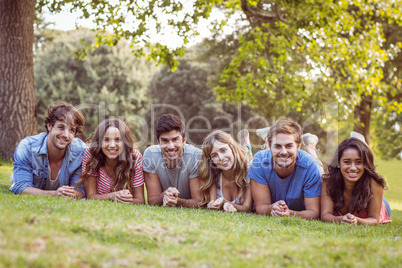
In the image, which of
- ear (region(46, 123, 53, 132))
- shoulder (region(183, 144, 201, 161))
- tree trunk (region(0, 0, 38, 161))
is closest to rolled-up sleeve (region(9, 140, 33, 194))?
ear (region(46, 123, 53, 132))

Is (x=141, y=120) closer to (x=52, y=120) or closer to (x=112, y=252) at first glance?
(x=52, y=120)

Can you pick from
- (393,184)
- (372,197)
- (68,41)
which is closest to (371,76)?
(372,197)

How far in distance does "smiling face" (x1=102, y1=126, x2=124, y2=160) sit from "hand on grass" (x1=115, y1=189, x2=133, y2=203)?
0.70 metres

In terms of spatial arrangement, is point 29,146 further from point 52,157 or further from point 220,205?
point 220,205

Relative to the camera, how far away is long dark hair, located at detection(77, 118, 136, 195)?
768 cm

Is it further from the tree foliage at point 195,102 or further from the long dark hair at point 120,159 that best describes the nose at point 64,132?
the tree foliage at point 195,102

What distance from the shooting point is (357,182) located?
23.9 ft

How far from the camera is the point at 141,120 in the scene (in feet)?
141

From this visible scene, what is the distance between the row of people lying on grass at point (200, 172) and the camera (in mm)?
7250

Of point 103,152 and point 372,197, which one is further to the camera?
point 103,152

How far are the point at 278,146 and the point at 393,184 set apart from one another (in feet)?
94.4

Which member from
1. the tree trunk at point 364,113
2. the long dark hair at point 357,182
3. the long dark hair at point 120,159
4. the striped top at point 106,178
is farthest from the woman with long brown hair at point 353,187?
the tree trunk at point 364,113

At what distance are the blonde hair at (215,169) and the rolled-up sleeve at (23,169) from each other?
130 inches

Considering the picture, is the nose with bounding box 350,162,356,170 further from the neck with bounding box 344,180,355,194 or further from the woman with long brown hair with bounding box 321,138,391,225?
the neck with bounding box 344,180,355,194
